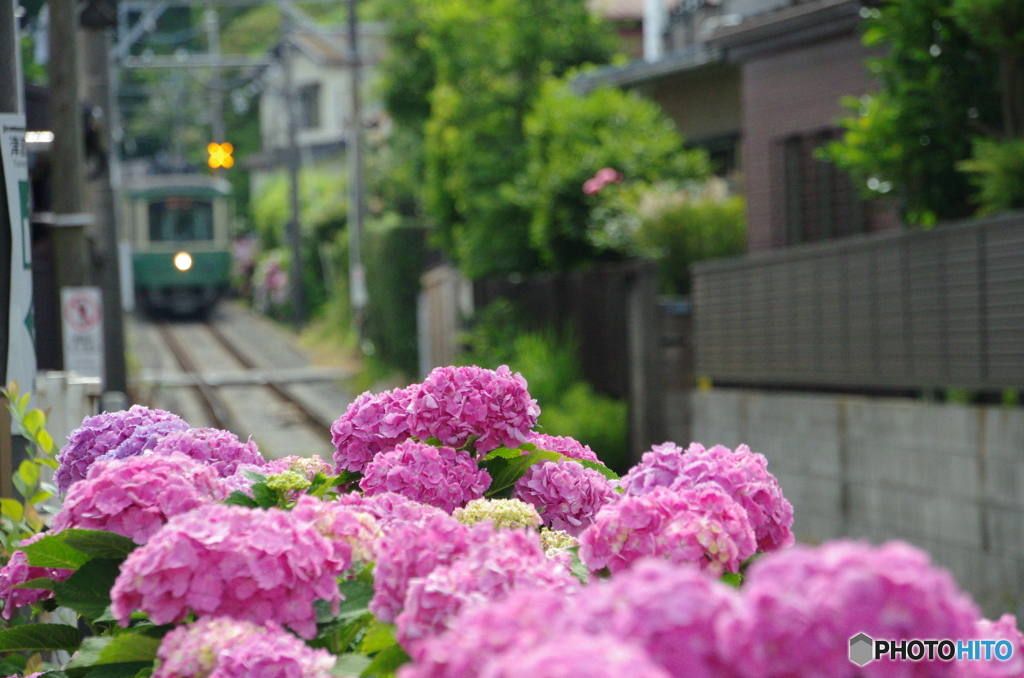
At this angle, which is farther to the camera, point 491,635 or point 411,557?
point 411,557

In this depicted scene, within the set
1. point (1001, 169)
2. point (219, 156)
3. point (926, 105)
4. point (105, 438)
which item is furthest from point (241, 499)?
point (219, 156)

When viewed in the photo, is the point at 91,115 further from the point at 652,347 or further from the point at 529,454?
the point at 529,454

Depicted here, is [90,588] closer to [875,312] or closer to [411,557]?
[411,557]

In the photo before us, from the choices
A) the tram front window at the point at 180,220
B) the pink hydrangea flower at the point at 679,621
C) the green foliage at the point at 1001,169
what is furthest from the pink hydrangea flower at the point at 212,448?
the tram front window at the point at 180,220

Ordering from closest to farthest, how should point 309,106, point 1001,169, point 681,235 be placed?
point 1001,169, point 681,235, point 309,106

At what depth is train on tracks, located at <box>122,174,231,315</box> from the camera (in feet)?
133

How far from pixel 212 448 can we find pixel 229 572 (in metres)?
1.07

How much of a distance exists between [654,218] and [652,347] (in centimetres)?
234

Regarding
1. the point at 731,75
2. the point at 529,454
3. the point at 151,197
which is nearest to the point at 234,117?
the point at 151,197

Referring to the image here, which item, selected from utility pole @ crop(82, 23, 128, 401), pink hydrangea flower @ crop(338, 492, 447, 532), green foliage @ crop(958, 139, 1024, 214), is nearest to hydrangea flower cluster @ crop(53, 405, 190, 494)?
pink hydrangea flower @ crop(338, 492, 447, 532)

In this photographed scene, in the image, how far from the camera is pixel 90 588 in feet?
9.65

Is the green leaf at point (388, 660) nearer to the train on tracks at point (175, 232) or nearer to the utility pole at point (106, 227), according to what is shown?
the utility pole at point (106, 227)

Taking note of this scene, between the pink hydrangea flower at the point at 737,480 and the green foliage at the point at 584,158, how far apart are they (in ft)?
53.6

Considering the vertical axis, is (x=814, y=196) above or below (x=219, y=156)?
below
